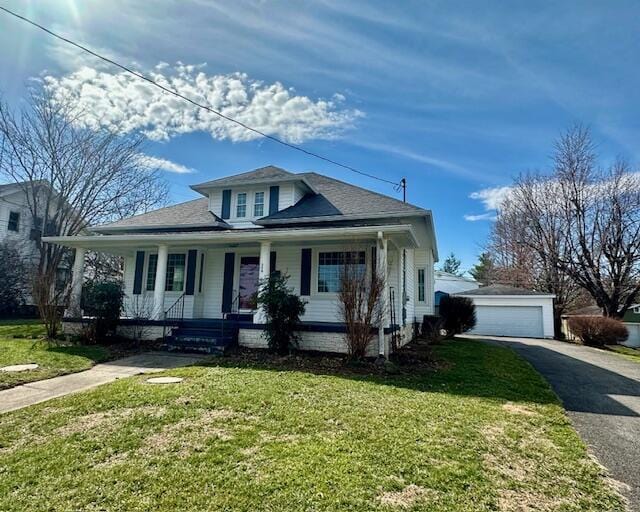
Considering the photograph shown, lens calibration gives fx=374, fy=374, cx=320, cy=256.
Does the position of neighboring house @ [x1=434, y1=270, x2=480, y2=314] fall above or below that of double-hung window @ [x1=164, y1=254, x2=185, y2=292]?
above

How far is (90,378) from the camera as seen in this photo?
7199 millimetres

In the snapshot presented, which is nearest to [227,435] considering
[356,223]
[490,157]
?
[356,223]

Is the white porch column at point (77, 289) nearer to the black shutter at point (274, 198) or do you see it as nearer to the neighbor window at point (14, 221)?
the black shutter at point (274, 198)

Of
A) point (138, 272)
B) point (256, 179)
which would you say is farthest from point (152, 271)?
point (256, 179)

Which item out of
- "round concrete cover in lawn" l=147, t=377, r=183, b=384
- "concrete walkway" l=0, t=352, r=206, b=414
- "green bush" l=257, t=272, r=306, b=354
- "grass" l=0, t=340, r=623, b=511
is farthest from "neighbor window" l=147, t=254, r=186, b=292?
"grass" l=0, t=340, r=623, b=511

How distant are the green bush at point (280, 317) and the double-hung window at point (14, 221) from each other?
A: 875 inches

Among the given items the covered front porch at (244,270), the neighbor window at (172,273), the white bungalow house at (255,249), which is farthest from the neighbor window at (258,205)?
the neighbor window at (172,273)

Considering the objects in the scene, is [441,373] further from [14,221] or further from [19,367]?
[14,221]

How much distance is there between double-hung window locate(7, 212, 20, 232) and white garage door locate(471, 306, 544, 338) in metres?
29.2

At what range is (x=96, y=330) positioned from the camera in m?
11.0

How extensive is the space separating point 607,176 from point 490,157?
1076 cm

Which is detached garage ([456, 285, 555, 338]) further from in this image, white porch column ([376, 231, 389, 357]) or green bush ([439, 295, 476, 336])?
white porch column ([376, 231, 389, 357])

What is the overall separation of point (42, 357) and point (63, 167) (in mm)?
16840

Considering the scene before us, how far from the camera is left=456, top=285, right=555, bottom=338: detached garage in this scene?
21.6m
